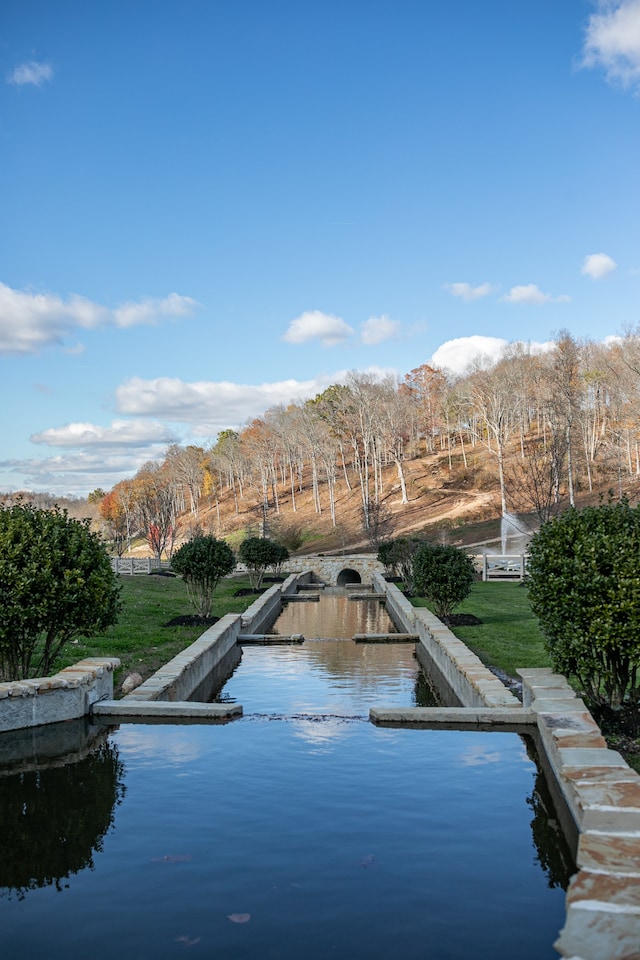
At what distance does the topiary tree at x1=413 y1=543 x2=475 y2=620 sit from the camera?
1450 cm

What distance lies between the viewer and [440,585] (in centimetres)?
1460

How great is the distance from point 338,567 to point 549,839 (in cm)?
3456

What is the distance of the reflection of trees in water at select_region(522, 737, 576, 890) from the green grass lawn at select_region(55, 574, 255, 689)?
531cm

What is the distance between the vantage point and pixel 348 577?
137 feet

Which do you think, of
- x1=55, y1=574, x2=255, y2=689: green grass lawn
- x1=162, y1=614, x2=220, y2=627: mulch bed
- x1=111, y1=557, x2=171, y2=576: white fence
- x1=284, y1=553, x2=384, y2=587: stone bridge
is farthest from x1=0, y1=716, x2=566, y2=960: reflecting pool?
x1=284, y1=553, x2=384, y2=587: stone bridge

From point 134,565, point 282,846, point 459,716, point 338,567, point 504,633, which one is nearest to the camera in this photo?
point 282,846

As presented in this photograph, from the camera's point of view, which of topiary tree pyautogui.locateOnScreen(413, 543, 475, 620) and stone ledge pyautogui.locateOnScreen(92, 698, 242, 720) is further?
topiary tree pyautogui.locateOnScreen(413, 543, 475, 620)

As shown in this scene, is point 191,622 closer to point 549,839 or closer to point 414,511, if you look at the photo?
point 549,839

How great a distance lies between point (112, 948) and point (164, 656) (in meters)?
7.60

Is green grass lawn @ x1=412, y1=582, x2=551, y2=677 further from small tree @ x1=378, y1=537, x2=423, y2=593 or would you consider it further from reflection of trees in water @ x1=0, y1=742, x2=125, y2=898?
reflection of trees in water @ x1=0, y1=742, x2=125, y2=898

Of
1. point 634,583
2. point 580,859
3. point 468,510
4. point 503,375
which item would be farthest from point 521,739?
point 503,375

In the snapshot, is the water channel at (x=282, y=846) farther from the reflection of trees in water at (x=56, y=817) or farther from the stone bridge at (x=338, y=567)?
the stone bridge at (x=338, y=567)

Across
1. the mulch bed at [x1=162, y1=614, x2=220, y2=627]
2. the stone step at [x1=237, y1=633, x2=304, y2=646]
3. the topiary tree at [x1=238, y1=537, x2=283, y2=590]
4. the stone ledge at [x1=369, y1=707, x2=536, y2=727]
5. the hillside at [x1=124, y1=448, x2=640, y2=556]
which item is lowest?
the stone step at [x1=237, y1=633, x2=304, y2=646]

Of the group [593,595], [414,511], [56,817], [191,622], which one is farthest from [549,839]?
[414,511]
